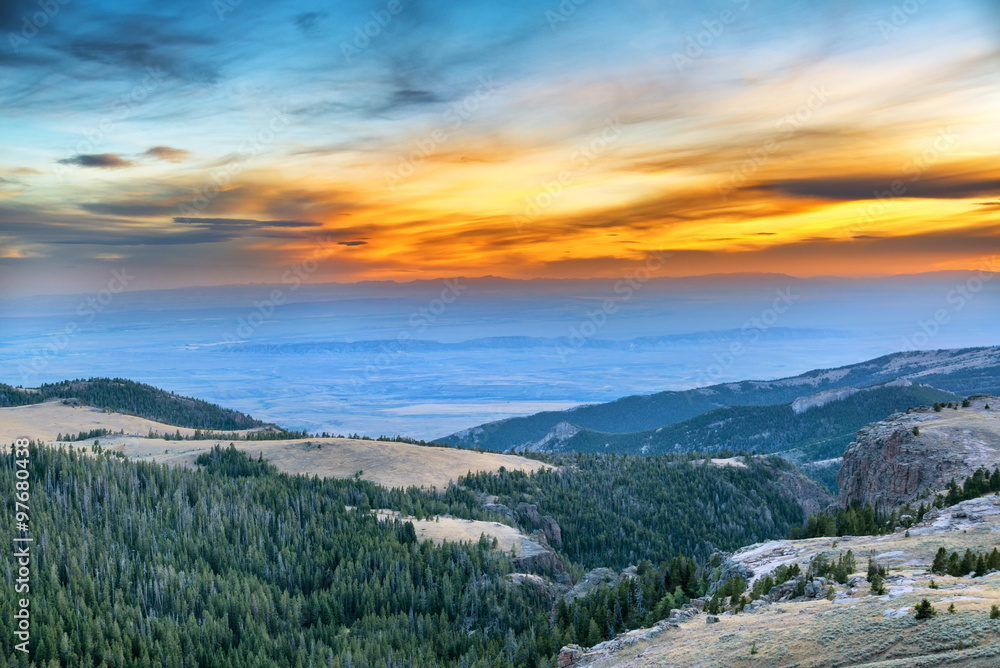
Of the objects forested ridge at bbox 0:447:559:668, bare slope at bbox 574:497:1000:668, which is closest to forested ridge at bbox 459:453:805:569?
forested ridge at bbox 0:447:559:668

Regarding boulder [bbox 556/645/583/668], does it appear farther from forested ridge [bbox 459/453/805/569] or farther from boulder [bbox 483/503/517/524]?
boulder [bbox 483/503/517/524]

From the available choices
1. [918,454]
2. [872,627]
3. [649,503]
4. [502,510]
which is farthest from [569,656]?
[649,503]

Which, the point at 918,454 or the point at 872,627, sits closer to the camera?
the point at 872,627

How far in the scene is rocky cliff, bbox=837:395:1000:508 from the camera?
63.3 metres

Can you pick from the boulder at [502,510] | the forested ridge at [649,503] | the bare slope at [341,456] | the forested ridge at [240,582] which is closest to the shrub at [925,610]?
the forested ridge at [240,582]

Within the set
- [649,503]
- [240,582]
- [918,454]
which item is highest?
[918,454]

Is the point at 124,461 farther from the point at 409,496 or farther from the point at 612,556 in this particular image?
the point at 612,556

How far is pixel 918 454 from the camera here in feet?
218

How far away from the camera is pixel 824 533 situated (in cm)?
5766

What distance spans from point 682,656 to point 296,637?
135ft

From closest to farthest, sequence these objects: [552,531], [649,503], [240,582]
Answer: [240,582] → [552,531] → [649,503]

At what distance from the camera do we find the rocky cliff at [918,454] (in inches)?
2493

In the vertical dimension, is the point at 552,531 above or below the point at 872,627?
below

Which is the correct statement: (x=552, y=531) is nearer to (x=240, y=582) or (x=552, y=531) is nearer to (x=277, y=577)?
(x=277, y=577)
